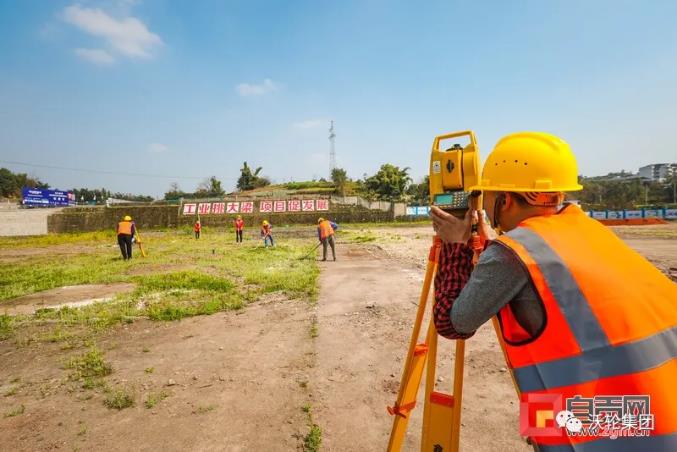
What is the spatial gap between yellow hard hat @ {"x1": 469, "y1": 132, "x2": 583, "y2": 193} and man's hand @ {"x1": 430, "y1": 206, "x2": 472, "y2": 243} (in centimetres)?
16

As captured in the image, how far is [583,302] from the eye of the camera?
1.10 meters

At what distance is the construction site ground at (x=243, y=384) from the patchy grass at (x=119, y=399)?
4 cm

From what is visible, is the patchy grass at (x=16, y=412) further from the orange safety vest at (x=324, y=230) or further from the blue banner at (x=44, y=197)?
the blue banner at (x=44, y=197)

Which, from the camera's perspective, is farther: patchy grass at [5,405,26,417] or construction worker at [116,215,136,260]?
construction worker at [116,215,136,260]

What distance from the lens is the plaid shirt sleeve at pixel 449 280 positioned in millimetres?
1424

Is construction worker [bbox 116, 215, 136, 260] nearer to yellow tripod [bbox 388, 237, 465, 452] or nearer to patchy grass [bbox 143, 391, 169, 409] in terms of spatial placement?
patchy grass [bbox 143, 391, 169, 409]

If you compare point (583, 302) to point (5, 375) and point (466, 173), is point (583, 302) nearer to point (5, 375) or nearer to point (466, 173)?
point (466, 173)

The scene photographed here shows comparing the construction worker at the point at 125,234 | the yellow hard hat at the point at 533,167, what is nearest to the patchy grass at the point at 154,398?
the yellow hard hat at the point at 533,167

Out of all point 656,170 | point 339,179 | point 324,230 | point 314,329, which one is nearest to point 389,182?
point 339,179

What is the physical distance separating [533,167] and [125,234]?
14038 mm

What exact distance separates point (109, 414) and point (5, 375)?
1.91 metres

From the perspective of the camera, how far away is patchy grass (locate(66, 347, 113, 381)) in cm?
384

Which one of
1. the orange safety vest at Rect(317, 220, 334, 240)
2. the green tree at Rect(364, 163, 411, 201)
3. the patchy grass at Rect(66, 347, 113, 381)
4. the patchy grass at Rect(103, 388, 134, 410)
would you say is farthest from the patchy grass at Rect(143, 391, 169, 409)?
the green tree at Rect(364, 163, 411, 201)

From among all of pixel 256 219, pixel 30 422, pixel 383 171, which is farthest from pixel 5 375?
pixel 383 171
